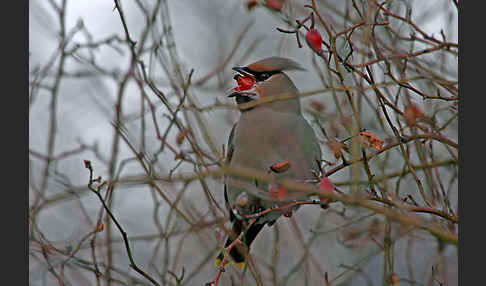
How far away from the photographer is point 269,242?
131 inches

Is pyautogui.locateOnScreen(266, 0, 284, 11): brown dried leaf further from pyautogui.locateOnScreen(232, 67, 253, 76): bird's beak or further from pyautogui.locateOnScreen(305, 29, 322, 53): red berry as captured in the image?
pyautogui.locateOnScreen(232, 67, 253, 76): bird's beak

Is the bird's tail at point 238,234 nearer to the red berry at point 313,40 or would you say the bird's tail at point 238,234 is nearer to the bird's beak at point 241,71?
the bird's beak at point 241,71

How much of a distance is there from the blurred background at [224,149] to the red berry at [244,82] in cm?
5

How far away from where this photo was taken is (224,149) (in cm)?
210

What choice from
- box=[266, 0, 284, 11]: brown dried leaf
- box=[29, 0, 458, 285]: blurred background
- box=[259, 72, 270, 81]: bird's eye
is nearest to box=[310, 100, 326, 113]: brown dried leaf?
box=[29, 0, 458, 285]: blurred background

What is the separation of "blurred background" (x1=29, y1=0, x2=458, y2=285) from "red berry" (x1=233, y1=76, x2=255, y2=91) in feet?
0.18

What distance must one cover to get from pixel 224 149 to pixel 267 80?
1.95 ft

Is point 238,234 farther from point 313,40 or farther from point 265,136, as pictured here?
point 313,40

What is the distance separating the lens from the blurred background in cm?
149

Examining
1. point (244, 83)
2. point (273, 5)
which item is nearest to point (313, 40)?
point (273, 5)

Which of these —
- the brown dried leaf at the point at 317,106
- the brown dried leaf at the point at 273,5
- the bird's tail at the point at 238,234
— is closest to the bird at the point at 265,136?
the bird's tail at the point at 238,234

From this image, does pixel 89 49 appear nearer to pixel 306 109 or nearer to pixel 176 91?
pixel 176 91

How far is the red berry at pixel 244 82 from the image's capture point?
2.49 m
